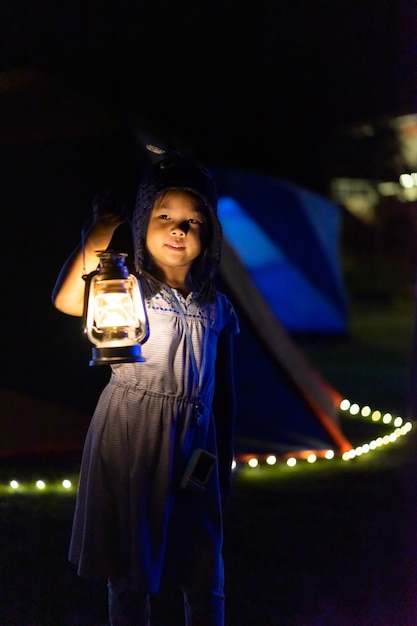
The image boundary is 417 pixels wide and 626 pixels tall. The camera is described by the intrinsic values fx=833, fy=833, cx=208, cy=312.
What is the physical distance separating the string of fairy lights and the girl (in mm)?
1991

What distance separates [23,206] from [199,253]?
2.98 meters

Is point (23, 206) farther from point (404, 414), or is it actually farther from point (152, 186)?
point (404, 414)

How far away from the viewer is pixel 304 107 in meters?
25.7

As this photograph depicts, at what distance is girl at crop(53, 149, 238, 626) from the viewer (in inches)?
103

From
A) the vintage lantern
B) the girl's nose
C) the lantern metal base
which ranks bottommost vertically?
the lantern metal base

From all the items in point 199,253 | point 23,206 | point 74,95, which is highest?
point 74,95

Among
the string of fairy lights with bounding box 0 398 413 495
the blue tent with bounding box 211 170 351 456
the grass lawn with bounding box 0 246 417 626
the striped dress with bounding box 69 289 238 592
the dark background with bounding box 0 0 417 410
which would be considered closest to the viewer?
the striped dress with bounding box 69 289 238 592

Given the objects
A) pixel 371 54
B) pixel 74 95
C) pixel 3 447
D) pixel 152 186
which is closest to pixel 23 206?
pixel 74 95

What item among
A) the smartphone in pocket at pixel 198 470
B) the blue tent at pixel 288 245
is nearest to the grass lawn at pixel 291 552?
the smartphone in pocket at pixel 198 470

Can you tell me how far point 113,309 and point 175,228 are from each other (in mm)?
375

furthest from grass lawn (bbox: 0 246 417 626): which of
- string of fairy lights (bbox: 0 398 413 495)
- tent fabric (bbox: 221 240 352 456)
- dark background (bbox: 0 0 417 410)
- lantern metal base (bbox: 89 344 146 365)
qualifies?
lantern metal base (bbox: 89 344 146 365)

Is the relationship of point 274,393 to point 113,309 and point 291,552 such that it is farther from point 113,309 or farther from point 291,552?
point 113,309

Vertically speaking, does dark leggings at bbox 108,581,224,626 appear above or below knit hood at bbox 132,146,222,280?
below

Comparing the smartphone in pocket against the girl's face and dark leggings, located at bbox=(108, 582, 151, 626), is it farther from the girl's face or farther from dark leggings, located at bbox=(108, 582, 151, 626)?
the girl's face
